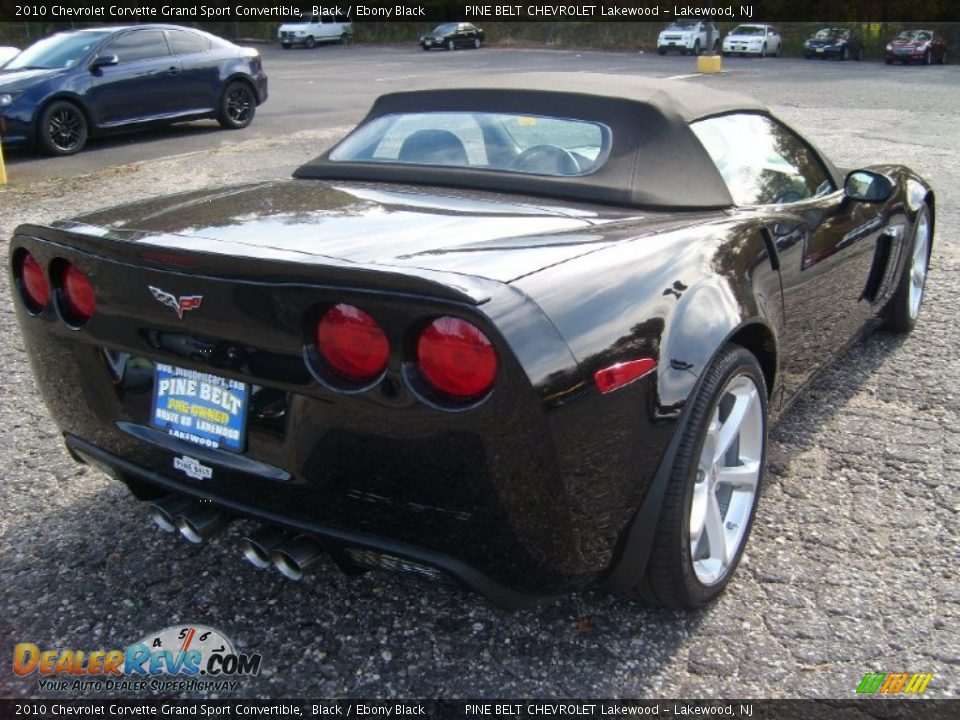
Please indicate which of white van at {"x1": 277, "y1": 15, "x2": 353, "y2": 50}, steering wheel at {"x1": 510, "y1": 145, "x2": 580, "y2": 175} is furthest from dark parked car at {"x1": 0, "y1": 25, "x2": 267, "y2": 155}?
white van at {"x1": 277, "y1": 15, "x2": 353, "y2": 50}

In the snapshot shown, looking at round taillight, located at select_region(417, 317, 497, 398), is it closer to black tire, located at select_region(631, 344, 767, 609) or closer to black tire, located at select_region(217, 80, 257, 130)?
black tire, located at select_region(631, 344, 767, 609)

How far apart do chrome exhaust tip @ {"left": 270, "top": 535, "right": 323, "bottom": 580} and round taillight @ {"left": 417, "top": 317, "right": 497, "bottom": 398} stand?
0.61 metres

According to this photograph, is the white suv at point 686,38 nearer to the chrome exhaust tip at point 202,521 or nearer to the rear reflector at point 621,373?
the rear reflector at point 621,373

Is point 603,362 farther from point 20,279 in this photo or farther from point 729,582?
point 20,279

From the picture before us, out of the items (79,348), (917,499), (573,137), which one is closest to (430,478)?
(79,348)

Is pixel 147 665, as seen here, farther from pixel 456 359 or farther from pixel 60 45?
pixel 60 45

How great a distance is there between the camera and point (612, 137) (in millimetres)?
3213

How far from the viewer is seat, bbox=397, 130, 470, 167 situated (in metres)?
3.38

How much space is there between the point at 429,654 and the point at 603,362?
97cm

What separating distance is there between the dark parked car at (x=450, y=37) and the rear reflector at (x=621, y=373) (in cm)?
4085

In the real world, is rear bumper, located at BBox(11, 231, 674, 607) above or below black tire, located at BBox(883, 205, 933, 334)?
above

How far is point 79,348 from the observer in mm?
2555

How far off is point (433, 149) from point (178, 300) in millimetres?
1464

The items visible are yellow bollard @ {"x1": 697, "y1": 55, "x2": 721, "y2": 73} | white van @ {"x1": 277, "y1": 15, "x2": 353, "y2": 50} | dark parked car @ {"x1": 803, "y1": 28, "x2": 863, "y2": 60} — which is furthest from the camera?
white van @ {"x1": 277, "y1": 15, "x2": 353, "y2": 50}
